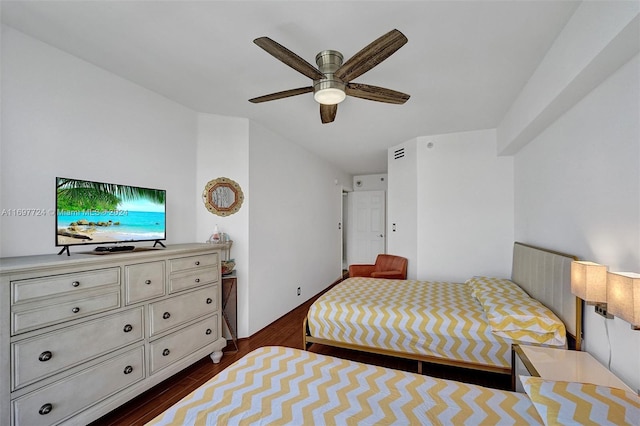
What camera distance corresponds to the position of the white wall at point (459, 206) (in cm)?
354

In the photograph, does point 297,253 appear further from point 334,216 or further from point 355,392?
point 355,392

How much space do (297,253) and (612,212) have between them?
3444mm

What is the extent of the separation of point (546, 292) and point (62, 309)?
344cm

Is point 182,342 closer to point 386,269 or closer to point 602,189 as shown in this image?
point 386,269

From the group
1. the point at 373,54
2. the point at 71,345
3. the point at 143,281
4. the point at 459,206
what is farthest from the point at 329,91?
the point at 459,206

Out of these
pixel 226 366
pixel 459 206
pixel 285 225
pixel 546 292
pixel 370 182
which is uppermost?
pixel 370 182

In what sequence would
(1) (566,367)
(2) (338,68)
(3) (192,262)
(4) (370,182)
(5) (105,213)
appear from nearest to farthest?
(1) (566,367) → (2) (338,68) → (5) (105,213) → (3) (192,262) → (4) (370,182)

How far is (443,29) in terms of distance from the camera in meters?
1.67

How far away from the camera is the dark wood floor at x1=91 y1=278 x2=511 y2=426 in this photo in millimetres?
1944

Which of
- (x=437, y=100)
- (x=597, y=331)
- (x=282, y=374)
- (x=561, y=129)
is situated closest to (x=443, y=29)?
(x=437, y=100)

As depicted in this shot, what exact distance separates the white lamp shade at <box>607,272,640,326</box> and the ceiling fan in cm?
150

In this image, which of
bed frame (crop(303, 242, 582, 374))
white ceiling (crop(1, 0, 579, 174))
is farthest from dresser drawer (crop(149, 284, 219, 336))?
white ceiling (crop(1, 0, 579, 174))

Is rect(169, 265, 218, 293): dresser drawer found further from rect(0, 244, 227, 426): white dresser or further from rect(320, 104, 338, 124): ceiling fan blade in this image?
rect(320, 104, 338, 124): ceiling fan blade

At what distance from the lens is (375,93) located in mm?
1889
